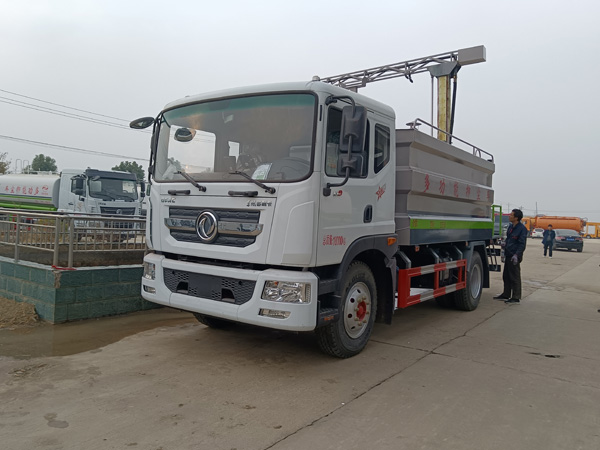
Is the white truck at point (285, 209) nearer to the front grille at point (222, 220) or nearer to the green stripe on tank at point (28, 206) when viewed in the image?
the front grille at point (222, 220)

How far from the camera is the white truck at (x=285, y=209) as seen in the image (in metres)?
4.12

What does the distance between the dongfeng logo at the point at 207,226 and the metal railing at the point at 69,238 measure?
247 centimetres

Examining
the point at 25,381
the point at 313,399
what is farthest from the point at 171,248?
the point at 313,399

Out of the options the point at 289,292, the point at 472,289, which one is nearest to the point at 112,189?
the point at 472,289

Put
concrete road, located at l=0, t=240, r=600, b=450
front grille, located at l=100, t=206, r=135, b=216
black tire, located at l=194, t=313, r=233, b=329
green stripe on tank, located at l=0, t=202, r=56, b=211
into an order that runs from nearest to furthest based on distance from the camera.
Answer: concrete road, located at l=0, t=240, r=600, b=450
black tire, located at l=194, t=313, r=233, b=329
front grille, located at l=100, t=206, r=135, b=216
green stripe on tank, located at l=0, t=202, r=56, b=211

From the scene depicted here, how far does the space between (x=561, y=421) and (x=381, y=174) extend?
9.29 ft

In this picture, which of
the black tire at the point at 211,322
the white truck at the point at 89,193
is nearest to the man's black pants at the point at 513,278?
the black tire at the point at 211,322

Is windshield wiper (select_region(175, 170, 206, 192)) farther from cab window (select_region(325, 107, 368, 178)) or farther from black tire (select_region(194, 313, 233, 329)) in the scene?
black tire (select_region(194, 313, 233, 329))

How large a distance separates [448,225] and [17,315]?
6026mm

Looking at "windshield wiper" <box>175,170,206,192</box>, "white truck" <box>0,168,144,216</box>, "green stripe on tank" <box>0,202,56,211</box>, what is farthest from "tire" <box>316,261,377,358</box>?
"green stripe on tank" <box>0,202,56,211</box>

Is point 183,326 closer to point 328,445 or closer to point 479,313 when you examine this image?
point 328,445

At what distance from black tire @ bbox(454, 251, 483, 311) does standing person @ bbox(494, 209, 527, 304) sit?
A: 2.23ft

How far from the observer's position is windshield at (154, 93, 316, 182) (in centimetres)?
422

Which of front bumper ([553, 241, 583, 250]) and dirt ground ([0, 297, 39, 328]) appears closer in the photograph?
dirt ground ([0, 297, 39, 328])
